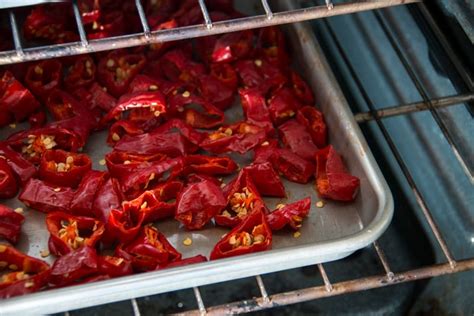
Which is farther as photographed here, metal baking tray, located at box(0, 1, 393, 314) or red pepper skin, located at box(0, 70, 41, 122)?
red pepper skin, located at box(0, 70, 41, 122)

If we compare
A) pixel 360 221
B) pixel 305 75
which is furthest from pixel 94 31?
pixel 360 221

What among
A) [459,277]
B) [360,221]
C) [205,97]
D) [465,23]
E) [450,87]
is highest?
[465,23]

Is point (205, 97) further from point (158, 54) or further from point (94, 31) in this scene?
point (94, 31)

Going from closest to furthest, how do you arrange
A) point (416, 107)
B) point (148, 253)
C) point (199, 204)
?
point (148, 253) < point (199, 204) < point (416, 107)

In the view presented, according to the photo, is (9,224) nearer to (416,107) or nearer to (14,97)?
(14,97)

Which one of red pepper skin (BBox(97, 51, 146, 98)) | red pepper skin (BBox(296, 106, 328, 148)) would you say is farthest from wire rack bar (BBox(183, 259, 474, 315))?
red pepper skin (BBox(97, 51, 146, 98))

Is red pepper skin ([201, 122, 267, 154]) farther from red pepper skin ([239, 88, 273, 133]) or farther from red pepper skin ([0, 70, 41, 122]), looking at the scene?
red pepper skin ([0, 70, 41, 122])

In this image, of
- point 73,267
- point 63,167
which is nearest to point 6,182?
point 63,167
